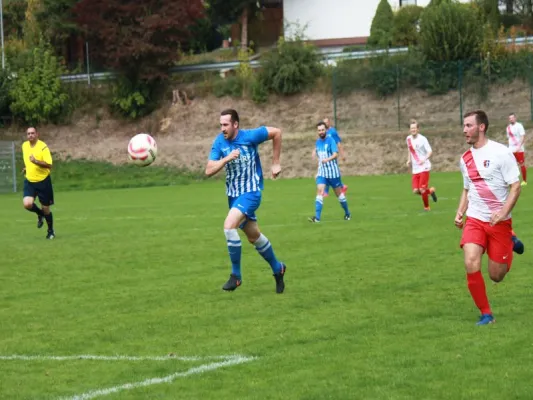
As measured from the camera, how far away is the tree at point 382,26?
169 feet

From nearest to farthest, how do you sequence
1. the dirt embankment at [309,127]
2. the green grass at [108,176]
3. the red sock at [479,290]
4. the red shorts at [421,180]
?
the red sock at [479,290] < the red shorts at [421,180] < the green grass at [108,176] < the dirt embankment at [309,127]

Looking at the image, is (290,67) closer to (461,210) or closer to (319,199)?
(319,199)

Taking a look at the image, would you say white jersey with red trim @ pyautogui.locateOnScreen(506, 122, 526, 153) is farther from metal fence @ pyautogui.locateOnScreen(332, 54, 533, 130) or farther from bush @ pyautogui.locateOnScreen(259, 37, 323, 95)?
bush @ pyautogui.locateOnScreen(259, 37, 323, 95)

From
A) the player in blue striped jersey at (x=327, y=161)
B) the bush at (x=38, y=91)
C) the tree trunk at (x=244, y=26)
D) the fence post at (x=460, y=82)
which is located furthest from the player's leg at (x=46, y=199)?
the tree trunk at (x=244, y=26)

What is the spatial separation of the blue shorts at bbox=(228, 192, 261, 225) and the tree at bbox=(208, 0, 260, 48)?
4553 centimetres

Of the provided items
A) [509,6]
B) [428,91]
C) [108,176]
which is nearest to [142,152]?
[108,176]

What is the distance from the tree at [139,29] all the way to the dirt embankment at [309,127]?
265 centimetres

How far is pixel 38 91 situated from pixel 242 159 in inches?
1579

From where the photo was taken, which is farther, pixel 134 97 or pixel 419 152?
pixel 134 97

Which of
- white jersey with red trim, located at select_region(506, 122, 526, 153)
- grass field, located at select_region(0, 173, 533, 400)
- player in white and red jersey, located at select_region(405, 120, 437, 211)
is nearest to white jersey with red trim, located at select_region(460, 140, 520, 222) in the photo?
grass field, located at select_region(0, 173, 533, 400)

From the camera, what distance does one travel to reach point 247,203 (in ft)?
38.2

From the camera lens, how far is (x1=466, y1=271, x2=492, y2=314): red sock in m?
9.04

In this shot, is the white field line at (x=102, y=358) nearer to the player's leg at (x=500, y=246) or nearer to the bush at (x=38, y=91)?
Result: the player's leg at (x=500, y=246)

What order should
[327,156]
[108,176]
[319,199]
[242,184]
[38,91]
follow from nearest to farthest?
[242,184] < [319,199] < [327,156] < [108,176] < [38,91]
